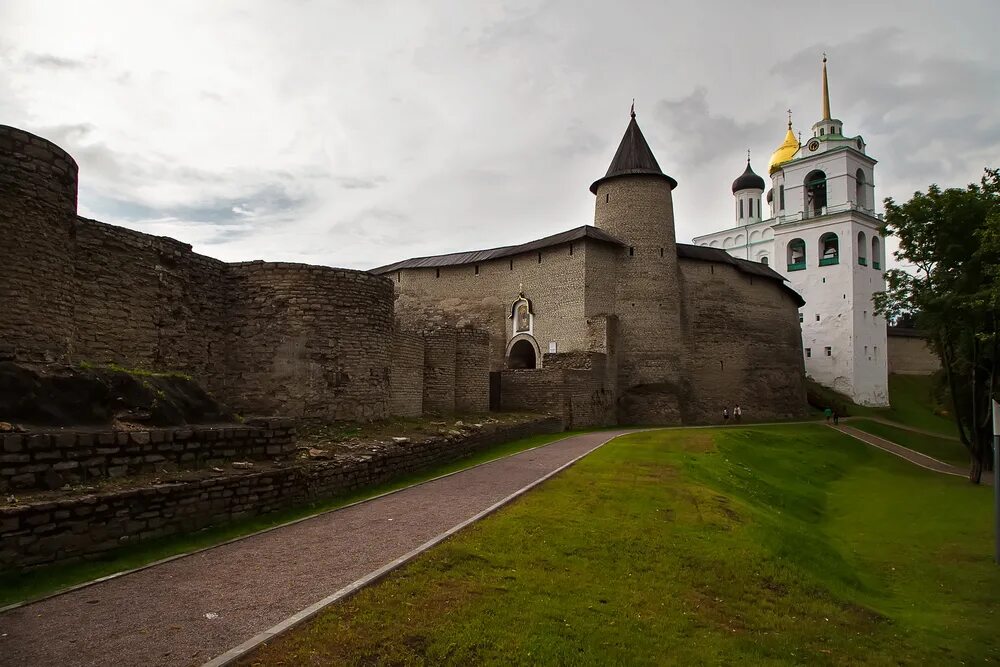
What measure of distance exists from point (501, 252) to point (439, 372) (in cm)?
1810

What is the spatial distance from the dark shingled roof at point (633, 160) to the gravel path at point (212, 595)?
3023 centimetres

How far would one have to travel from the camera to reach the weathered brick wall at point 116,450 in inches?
263

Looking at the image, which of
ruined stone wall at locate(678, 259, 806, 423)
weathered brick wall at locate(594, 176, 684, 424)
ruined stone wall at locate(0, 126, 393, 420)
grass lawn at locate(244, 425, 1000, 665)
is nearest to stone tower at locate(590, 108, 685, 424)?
weathered brick wall at locate(594, 176, 684, 424)

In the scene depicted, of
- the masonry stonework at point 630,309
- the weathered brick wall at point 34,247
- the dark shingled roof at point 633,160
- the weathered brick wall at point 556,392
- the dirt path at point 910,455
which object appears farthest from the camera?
the dark shingled roof at point 633,160

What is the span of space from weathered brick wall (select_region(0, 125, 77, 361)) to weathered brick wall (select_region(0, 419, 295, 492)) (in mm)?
2343

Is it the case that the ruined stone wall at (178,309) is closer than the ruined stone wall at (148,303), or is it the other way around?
the ruined stone wall at (178,309)

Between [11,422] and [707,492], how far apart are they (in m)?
11.0

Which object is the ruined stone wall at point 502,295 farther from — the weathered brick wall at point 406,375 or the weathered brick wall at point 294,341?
the weathered brick wall at point 294,341

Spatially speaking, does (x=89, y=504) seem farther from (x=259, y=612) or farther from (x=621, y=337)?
(x=621, y=337)

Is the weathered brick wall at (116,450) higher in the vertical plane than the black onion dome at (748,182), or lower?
lower

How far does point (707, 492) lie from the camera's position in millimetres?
12727

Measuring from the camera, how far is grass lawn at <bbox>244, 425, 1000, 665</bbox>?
18.3ft

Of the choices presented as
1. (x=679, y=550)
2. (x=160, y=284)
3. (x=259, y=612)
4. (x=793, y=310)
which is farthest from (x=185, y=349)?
(x=793, y=310)

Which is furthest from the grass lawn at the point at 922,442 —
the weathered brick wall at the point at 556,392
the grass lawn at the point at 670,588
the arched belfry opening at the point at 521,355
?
the arched belfry opening at the point at 521,355
